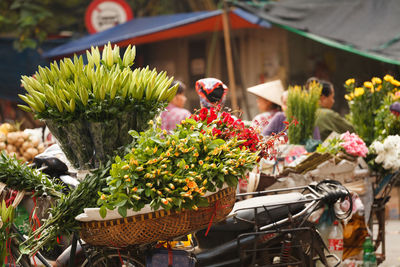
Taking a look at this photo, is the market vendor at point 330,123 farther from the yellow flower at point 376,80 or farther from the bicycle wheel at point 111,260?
the bicycle wheel at point 111,260

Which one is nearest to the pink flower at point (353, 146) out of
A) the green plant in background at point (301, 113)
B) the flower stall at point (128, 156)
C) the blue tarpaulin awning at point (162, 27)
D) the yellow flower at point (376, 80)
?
the green plant in background at point (301, 113)

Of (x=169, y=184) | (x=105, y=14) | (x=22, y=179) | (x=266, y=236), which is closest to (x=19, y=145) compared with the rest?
(x=22, y=179)

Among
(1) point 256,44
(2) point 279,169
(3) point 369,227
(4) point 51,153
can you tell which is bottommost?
(3) point 369,227

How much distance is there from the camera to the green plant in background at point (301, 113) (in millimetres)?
6754

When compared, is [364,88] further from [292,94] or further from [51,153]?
[51,153]

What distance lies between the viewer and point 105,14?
1587 cm

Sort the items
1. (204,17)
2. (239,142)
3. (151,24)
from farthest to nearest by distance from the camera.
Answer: (151,24)
(204,17)
(239,142)

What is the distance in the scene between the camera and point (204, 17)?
1197 cm

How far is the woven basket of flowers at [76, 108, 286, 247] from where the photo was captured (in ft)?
11.3

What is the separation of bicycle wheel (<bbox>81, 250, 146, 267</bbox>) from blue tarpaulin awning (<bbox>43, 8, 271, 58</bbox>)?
838 cm

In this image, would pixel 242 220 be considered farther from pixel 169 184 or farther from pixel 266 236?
pixel 169 184

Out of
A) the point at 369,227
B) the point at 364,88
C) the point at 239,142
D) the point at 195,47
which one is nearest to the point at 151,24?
the point at 195,47

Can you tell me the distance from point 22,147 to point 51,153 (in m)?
2.11

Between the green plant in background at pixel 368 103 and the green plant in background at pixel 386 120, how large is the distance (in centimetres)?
5
